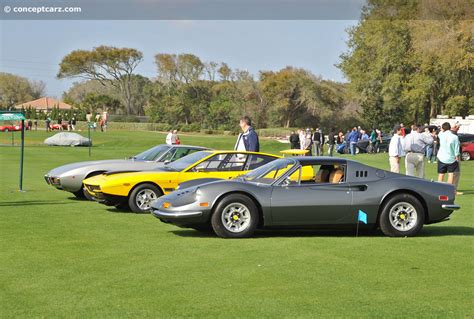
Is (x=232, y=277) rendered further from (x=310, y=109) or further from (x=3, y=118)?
(x=310, y=109)

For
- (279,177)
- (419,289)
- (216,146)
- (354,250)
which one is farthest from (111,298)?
(216,146)

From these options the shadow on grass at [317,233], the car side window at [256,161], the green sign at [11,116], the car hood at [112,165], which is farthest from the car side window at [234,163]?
the green sign at [11,116]

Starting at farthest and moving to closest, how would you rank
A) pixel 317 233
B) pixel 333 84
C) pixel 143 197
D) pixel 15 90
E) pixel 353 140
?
pixel 15 90 → pixel 333 84 → pixel 353 140 → pixel 143 197 → pixel 317 233

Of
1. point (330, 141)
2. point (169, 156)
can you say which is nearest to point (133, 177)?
point (169, 156)

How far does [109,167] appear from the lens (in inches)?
642

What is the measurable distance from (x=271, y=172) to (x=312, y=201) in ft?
2.91

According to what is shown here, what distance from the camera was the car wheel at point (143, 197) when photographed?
14.1 metres

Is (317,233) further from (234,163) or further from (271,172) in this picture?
(234,163)

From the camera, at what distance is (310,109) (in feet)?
295

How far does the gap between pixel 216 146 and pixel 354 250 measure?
46684 millimetres

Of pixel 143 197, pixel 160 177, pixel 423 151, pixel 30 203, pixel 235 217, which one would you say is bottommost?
pixel 30 203

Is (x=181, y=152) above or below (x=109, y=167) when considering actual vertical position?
above

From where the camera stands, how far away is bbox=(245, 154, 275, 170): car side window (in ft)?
48.8

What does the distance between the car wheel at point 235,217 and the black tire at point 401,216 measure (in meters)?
1.96
